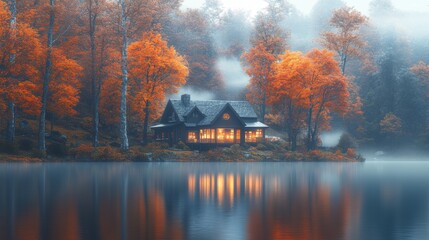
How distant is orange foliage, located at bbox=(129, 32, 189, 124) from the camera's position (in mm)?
70375

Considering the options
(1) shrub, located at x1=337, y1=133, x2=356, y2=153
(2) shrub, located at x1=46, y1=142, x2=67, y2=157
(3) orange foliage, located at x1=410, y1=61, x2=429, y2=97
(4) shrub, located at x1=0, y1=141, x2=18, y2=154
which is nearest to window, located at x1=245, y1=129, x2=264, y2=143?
(1) shrub, located at x1=337, y1=133, x2=356, y2=153

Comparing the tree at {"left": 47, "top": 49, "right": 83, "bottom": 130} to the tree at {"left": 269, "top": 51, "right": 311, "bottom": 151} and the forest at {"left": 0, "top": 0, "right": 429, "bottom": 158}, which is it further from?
the tree at {"left": 269, "top": 51, "right": 311, "bottom": 151}

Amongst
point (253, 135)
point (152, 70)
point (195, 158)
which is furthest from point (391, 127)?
point (152, 70)

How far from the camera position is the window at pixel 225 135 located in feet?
258

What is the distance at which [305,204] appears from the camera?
21.1 meters

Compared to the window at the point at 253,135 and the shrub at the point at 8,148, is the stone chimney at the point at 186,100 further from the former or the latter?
the shrub at the point at 8,148

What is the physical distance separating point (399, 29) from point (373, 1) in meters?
28.8

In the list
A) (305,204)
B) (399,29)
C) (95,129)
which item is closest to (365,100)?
(399,29)

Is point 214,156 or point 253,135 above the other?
point 253,135

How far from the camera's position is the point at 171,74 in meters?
72.1

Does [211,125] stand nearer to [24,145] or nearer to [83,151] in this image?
[83,151]

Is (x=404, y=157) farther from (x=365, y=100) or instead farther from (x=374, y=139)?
(x=365, y=100)

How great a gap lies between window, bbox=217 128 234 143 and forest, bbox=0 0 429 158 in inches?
302

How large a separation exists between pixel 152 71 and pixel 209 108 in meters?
13.5
